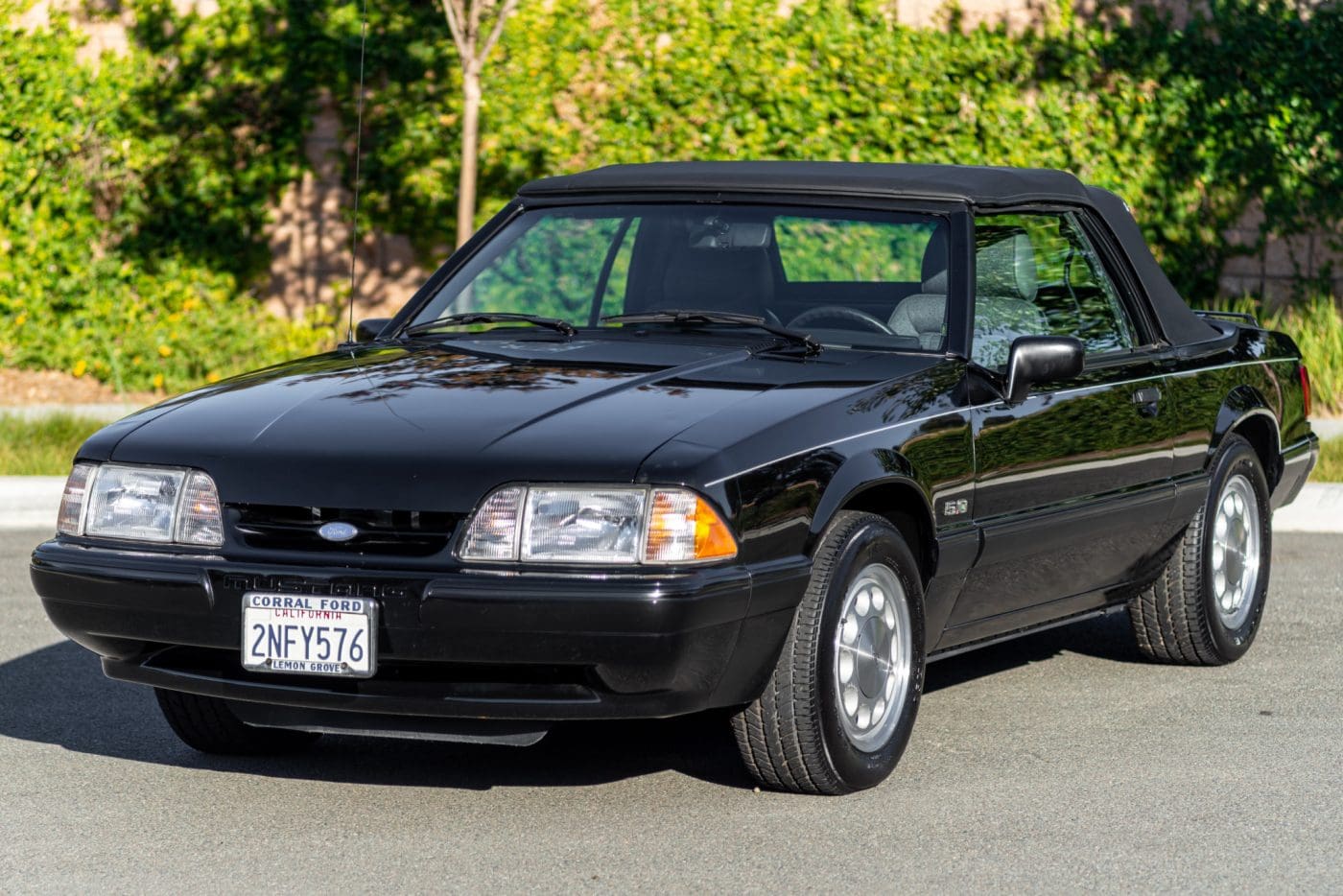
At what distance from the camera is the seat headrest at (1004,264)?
20.0 ft

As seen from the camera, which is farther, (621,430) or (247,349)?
(247,349)

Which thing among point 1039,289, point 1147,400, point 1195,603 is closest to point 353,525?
point 1039,289

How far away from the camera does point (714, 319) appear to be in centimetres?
594

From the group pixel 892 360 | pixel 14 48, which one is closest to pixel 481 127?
pixel 14 48

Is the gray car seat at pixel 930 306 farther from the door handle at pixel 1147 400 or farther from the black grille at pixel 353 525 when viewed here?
the black grille at pixel 353 525

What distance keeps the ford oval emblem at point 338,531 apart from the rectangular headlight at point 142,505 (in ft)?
0.90

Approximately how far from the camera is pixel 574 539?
472 cm

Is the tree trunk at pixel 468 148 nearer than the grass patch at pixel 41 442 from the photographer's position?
No

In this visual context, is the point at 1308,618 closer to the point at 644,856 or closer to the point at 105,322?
the point at 644,856

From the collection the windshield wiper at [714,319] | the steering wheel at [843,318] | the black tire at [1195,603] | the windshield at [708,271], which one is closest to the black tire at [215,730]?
the windshield at [708,271]

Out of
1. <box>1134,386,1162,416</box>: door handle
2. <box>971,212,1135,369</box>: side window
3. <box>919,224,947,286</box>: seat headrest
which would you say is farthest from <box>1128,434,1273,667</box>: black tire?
<box>919,224,947,286</box>: seat headrest

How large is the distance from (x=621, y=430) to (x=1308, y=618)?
13.4ft

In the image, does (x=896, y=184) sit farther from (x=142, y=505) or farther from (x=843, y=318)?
(x=142, y=505)

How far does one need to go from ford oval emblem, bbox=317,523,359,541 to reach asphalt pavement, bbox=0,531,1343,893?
702mm
